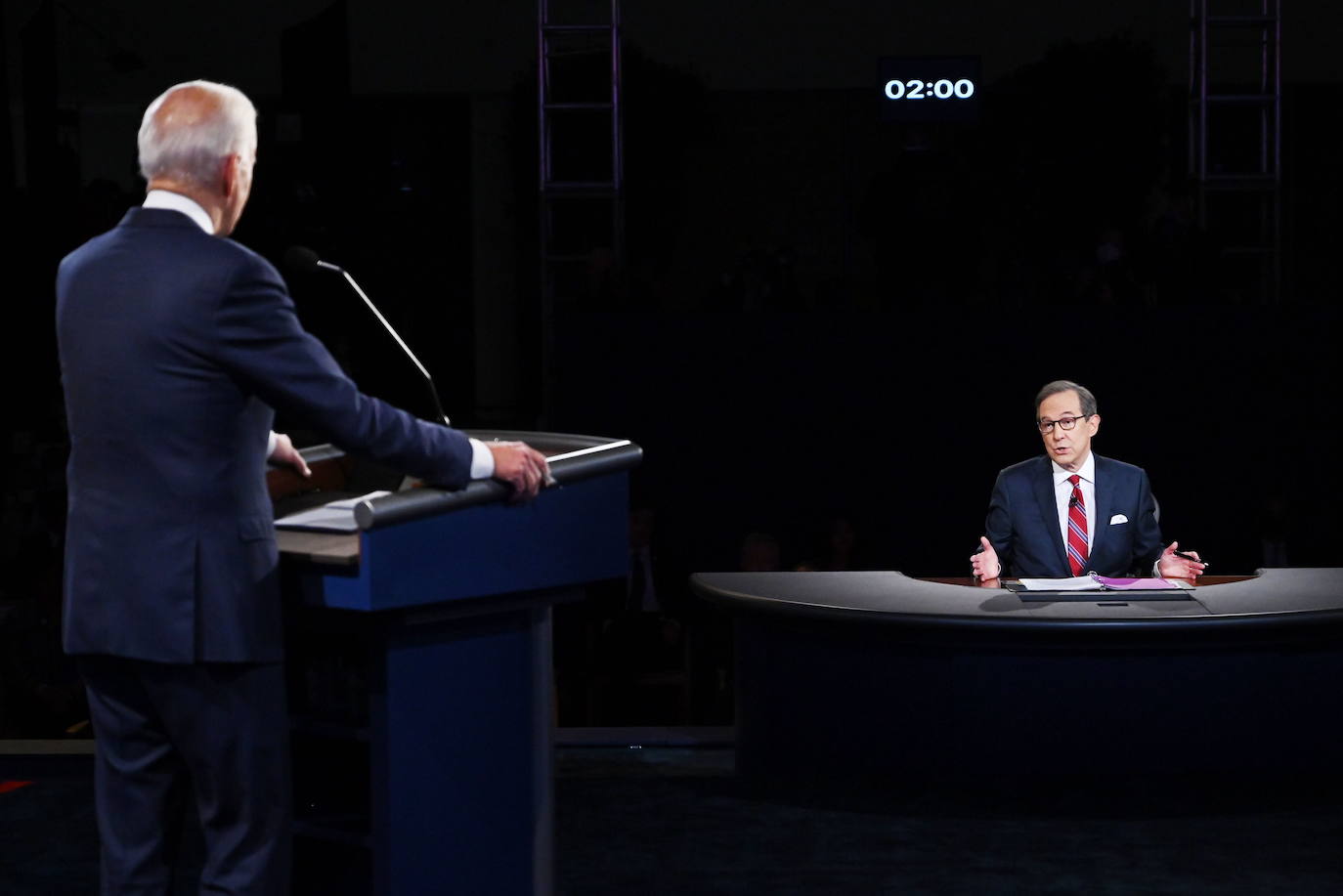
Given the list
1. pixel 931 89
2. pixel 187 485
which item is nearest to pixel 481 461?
pixel 187 485

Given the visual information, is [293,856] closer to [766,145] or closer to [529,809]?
[529,809]

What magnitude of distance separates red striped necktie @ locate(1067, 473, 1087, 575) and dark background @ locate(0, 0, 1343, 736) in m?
1.96

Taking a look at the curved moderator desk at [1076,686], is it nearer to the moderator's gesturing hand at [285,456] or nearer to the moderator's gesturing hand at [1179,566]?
the moderator's gesturing hand at [1179,566]

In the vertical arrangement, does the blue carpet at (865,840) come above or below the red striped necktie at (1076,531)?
below

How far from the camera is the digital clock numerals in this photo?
656 cm

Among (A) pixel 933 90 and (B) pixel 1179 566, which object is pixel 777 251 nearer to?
(A) pixel 933 90

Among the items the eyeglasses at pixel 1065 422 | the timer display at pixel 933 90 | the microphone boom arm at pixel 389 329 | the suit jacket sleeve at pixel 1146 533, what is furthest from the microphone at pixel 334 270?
the timer display at pixel 933 90

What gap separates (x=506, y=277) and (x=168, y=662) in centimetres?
726

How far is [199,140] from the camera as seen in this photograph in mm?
1974

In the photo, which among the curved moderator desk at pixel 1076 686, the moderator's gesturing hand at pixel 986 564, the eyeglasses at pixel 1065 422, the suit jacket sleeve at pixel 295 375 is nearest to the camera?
the suit jacket sleeve at pixel 295 375

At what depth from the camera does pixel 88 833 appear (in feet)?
11.2

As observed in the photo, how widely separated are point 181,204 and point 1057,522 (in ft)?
8.77

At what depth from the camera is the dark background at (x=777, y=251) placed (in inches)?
244

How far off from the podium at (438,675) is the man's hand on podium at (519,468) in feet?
0.08
